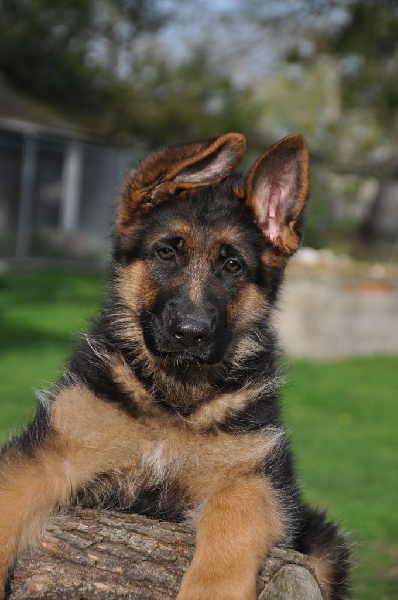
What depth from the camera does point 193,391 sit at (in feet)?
13.9

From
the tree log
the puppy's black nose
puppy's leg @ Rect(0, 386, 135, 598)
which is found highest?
the puppy's black nose

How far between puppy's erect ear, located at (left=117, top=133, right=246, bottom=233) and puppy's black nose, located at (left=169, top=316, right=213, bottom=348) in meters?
0.68

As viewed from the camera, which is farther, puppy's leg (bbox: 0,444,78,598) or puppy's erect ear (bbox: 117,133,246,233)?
puppy's erect ear (bbox: 117,133,246,233)

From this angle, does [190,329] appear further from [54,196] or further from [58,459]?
[54,196]

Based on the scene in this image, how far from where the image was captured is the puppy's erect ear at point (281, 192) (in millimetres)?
4336

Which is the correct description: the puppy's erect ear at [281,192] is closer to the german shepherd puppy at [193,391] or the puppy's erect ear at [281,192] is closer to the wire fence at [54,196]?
the german shepherd puppy at [193,391]

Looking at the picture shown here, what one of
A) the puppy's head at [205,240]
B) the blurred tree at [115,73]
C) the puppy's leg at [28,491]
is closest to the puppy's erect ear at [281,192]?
the puppy's head at [205,240]

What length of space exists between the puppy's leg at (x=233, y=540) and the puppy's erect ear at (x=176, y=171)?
4.95 feet

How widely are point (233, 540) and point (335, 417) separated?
28.9 feet

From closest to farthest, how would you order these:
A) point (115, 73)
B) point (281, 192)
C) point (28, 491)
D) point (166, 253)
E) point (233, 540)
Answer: point (233, 540) → point (28, 491) → point (166, 253) → point (281, 192) → point (115, 73)

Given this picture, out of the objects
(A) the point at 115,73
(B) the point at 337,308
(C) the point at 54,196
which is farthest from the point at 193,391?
(A) the point at 115,73

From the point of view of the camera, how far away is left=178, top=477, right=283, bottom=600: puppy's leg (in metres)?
3.33

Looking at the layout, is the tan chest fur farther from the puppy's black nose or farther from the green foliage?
the green foliage

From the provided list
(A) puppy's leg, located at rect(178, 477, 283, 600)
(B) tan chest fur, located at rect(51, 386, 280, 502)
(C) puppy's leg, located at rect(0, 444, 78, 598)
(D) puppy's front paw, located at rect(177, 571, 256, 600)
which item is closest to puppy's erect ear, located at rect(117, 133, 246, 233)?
(B) tan chest fur, located at rect(51, 386, 280, 502)
